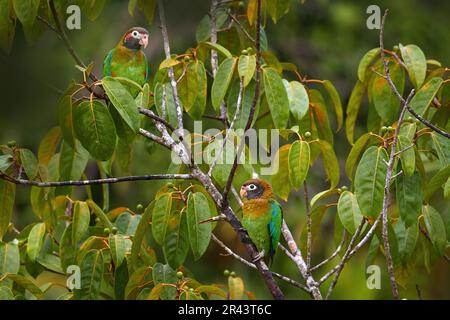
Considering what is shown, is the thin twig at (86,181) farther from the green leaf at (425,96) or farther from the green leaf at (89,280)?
the green leaf at (425,96)

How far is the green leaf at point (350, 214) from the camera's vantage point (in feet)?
8.69

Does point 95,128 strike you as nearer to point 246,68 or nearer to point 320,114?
point 246,68

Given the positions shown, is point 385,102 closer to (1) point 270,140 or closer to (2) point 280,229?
(1) point 270,140

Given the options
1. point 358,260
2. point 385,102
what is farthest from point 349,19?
point 385,102

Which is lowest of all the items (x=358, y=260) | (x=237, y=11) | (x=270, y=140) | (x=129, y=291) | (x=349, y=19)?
(x=358, y=260)

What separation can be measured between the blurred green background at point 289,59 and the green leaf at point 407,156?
248 cm

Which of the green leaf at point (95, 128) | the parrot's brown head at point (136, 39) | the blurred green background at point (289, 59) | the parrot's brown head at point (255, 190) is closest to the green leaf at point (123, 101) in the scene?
the green leaf at point (95, 128)

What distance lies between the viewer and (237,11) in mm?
3738

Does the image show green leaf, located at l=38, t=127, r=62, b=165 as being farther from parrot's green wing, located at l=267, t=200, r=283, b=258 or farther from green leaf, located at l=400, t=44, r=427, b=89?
green leaf, located at l=400, t=44, r=427, b=89

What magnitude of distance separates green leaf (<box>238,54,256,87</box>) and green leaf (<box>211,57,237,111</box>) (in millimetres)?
40

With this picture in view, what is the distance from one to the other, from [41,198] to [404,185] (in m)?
1.38

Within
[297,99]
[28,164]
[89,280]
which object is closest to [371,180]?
[297,99]

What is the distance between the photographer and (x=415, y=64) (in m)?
3.03

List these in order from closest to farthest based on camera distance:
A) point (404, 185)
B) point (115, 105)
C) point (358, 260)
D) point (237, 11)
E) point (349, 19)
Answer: point (115, 105)
point (404, 185)
point (237, 11)
point (358, 260)
point (349, 19)
